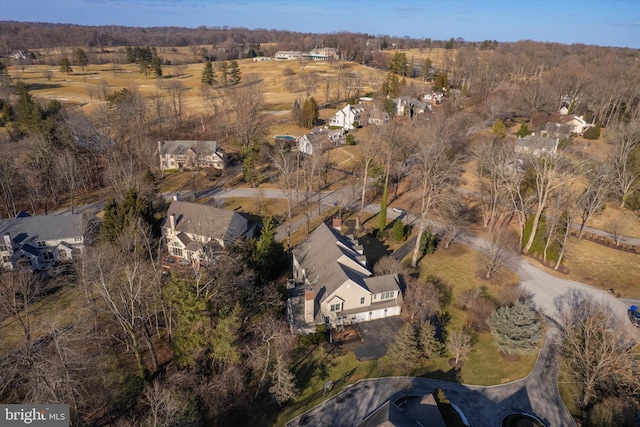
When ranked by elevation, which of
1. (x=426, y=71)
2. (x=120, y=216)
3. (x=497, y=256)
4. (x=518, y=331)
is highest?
(x=426, y=71)

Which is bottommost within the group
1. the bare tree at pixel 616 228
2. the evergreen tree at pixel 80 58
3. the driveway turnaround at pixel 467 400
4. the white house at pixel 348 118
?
the driveway turnaround at pixel 467 400

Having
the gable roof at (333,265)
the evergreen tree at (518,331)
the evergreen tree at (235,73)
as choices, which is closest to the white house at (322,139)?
the gable roof at (333,265)

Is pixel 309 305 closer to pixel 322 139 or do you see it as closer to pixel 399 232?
pixel 399 232

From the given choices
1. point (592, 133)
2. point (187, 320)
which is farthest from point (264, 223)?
point (592, 133)

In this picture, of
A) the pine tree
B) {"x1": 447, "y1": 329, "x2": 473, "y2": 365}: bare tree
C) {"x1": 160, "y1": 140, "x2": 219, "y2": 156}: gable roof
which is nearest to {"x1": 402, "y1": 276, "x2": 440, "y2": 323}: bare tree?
{"x1": 447, "y1": 329, "x2": 473, "y2": 365}: bare tree

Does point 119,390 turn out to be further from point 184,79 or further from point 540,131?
point 184,79

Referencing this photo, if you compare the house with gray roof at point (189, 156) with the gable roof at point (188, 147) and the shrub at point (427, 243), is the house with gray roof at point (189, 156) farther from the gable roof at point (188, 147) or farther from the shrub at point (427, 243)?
the shrub at point (427, 243)

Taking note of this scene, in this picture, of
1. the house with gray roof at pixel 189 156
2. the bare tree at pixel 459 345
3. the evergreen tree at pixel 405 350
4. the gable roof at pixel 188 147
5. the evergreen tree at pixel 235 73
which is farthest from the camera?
the evergreen tree at pixel 235 73

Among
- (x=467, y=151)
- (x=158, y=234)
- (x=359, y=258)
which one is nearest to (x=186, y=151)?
(x=158, y=234)
